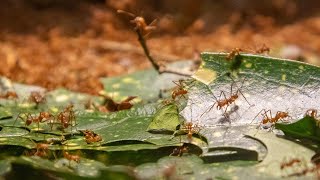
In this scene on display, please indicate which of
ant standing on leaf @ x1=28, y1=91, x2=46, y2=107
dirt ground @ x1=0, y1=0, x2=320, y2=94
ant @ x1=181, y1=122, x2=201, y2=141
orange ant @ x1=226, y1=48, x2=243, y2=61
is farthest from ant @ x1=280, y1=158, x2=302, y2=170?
dirt ground @ x1=0, y1=0, x2=320, y2=94

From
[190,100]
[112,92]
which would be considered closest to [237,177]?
[190,100]

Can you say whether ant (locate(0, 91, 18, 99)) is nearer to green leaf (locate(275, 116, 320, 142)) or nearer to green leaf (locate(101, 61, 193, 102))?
green leaf (locate(101, 61, 193, 102))

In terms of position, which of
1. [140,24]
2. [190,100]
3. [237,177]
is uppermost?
[140,24]

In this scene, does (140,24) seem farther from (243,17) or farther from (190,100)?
(243,17)

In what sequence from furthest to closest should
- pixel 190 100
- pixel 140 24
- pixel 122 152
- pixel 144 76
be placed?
1. pixel 144 76
2. pixel 140 24
3. pixel 190 100
4. pixel 122 152

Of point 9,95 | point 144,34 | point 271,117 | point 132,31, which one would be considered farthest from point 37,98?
point 132,31

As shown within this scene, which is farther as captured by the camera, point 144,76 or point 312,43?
point 312,43
